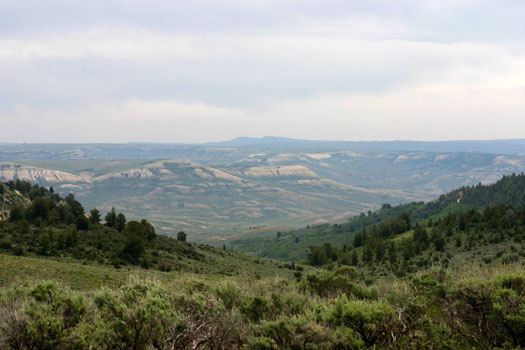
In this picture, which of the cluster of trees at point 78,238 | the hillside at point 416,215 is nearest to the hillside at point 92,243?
the cluster of trees at point 78,238

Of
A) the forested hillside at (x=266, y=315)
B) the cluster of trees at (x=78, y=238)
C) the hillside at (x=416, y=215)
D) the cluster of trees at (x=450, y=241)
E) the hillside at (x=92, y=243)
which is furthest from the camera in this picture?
the hillside at (x=416, y=215)

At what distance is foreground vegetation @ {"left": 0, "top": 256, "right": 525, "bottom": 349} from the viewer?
11500 mm

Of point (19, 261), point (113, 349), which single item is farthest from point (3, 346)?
point (19, 261)

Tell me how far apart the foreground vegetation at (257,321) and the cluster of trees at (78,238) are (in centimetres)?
2791

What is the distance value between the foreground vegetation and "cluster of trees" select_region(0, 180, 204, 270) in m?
27.9

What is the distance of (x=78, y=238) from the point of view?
46438 mm

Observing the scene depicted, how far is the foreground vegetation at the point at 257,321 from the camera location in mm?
11500

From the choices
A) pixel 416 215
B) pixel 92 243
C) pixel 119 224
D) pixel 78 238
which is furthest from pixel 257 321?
pixel 416 215

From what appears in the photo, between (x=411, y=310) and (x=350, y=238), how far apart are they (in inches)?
5158

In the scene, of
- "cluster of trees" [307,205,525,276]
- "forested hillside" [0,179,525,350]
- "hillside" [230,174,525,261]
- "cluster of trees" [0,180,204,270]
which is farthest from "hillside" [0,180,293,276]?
"hillside" [230,174,525,261]

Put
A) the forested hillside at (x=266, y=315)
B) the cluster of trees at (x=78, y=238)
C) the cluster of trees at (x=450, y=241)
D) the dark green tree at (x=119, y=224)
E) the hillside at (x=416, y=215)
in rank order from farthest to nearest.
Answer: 1. the hillside at (x=416, y=215)
2. the dark green tree at (x=119, y=224)
3. the cluster of trees at (x=450, y=241)
4. the cluster of trees at (x=78, y=238)
5. the forested hillside at (x=266, y=315)

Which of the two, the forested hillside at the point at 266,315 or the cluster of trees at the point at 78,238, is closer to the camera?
the forested hillside at the point at 266,315

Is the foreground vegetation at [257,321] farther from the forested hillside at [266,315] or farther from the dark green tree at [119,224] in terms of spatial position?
the dark green tree at [119,224]

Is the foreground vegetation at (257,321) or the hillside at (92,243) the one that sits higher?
the foreground vegetation at (257,321)
